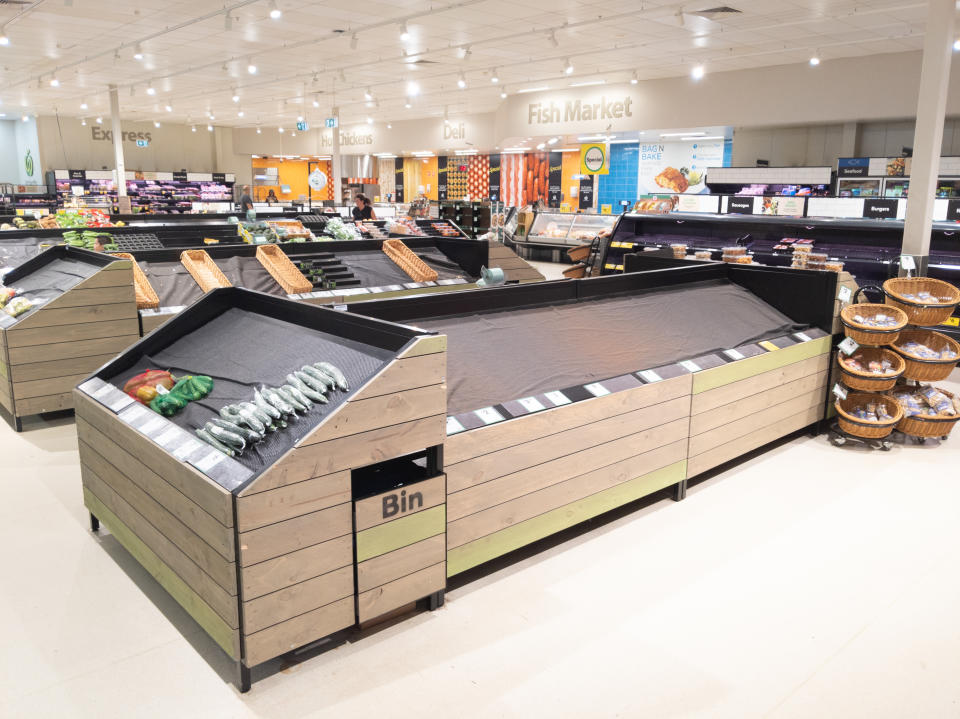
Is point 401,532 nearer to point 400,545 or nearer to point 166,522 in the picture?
point 400,545

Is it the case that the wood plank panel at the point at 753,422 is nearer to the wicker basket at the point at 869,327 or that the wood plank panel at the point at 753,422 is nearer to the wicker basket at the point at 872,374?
the wicker basket at the point at 872,374

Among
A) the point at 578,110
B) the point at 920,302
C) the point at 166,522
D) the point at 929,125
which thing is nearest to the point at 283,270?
the point at 166,522

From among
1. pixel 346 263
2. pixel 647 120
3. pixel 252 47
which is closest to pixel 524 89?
pixel 647 120

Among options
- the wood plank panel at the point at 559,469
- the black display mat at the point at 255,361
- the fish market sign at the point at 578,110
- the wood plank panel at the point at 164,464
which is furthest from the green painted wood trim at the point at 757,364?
the fish market sign at the point at 578,110

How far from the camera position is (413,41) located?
11852 millimetres

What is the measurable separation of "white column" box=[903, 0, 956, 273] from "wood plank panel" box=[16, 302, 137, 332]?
5.98m

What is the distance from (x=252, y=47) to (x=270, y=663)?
40.0 feet

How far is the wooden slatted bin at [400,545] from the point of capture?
8.82 feet

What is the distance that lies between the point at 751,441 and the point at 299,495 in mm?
3138

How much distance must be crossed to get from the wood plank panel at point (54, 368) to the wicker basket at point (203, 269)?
105 cm

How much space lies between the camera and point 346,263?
7.39 metres

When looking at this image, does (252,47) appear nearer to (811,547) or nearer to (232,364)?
(232,364)

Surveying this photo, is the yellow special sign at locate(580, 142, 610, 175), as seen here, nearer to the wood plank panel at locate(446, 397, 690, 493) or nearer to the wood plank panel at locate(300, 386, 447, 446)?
the wood plank panel at locate(446, 397, 690, 493)

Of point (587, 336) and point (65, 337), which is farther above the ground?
point (587, 336)
